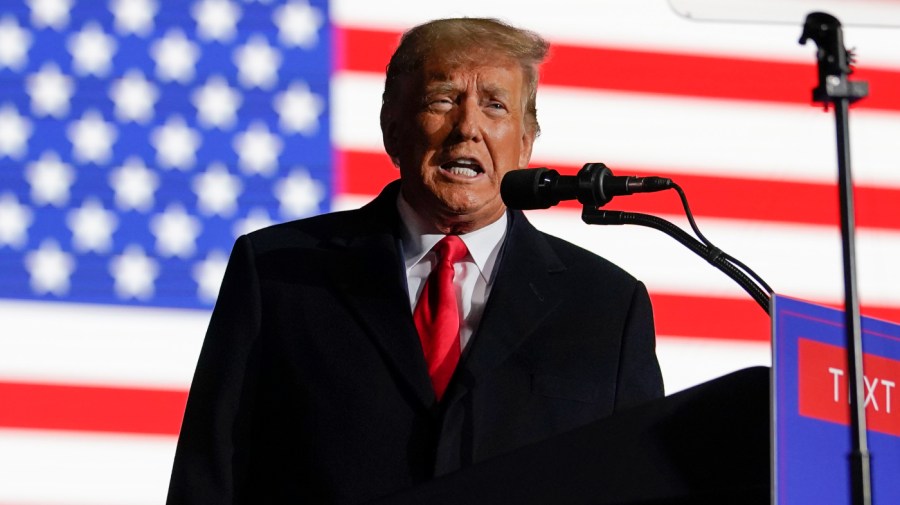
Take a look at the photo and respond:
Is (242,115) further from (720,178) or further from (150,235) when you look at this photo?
(720,178)

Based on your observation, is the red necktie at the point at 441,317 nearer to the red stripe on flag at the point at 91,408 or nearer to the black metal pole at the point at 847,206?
the black metal pole at the point at 847,206

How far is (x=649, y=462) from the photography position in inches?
35.3

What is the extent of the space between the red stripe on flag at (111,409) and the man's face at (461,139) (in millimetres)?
759

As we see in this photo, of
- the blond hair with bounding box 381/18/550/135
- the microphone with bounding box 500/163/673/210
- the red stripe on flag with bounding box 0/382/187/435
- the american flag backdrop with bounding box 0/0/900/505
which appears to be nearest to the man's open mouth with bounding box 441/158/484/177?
the blond hair with bounding box 381/18/550/135

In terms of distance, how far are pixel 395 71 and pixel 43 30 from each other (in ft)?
2.81

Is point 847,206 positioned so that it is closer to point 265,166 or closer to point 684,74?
point 265,166

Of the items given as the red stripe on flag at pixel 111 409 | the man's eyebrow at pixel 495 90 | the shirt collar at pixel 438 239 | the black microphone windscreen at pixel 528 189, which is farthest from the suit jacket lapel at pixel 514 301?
the red stripe on flag at pixel 111 409

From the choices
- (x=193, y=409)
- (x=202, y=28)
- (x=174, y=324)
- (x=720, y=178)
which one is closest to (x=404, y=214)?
(x=193, y=409)

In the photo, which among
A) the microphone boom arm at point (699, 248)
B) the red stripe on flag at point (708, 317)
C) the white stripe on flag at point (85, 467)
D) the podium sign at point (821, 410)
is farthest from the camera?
the red stripe on flag at point (708, 317)

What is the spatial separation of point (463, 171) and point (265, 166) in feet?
2.47

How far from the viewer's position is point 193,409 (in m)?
1.51

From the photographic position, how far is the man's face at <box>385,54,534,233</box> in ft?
5.33

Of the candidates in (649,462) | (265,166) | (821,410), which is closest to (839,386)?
(821,410)

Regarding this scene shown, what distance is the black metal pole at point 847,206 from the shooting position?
0.85 m
